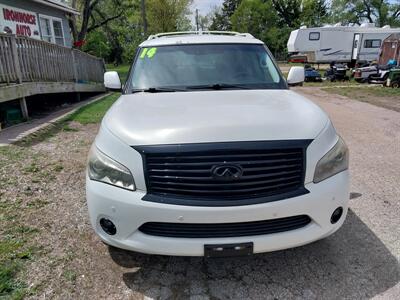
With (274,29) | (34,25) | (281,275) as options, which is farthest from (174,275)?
Result: (274,29)

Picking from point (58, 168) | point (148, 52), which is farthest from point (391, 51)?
point (58, 168)

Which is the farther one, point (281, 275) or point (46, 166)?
point (46, 166)

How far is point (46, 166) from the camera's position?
16.3ft

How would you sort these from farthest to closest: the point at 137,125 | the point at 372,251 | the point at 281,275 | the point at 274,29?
1. the point at 274,29
2. the point at 372,251
3. the point at 281,275
4. the point at 137,125

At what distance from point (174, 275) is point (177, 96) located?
1.60m

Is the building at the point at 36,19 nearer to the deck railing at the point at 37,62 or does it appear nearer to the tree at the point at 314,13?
the deck railing at the point at 37,62

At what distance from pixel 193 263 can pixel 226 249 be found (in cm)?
70

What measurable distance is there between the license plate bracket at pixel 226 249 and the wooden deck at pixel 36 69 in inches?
254

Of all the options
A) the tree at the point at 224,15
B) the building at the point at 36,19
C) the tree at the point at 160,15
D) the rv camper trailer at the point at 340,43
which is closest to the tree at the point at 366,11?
the tree at the point at 224,15

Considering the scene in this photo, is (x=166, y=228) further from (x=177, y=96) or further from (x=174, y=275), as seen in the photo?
(x=177, y=96)

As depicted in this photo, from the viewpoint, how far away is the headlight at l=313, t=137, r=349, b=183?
95.2 inches

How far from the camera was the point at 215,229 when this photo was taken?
2.33 meters

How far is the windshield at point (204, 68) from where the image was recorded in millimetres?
3648

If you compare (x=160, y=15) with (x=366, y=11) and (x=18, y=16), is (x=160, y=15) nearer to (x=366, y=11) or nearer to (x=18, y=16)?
(x=18, y=16)
